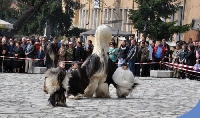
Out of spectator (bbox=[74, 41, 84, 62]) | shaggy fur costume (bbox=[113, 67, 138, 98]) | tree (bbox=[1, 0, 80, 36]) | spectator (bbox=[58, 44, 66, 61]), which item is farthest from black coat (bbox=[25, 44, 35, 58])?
tree (bbox=[1, 0, 80, 36])

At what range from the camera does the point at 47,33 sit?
60.8 m

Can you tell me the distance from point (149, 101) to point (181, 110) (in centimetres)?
222

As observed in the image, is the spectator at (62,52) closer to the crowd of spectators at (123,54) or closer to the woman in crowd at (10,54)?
the crowd of spectators at (123,54)

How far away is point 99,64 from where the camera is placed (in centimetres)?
1872

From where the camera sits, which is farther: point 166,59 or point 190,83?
point 166,59

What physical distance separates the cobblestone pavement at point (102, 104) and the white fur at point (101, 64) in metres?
0.38

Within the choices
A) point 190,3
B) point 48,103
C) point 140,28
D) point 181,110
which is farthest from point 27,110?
point 190,3

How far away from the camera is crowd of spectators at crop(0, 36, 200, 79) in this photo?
2914 centimetres

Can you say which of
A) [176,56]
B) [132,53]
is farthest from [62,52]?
[176,56]

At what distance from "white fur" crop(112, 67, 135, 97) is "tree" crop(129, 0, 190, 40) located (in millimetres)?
19956

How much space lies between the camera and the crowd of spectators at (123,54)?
29.1m

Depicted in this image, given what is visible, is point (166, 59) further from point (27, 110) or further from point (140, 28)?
point (27, 110)

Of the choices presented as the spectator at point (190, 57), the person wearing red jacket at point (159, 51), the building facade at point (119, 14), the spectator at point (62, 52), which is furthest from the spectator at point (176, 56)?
the spectator at point (62, 52)

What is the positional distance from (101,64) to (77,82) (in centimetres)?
82
